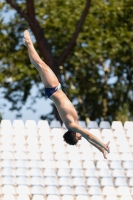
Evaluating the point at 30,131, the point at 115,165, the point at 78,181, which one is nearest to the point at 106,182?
the point at 78,181

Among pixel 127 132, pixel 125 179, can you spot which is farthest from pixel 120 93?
pixel 125 179

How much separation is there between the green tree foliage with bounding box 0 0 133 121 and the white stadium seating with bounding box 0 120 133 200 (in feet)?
28.0

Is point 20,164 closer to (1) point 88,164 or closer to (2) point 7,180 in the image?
(2) point 7,180

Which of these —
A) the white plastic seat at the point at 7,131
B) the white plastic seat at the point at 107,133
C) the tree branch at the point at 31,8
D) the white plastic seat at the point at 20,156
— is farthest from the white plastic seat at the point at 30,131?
the tree branch at the point at 31,8

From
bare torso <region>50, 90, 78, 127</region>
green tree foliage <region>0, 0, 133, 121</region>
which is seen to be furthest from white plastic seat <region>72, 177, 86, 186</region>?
green tree foliage <region>0, 0, 133, 121</region>

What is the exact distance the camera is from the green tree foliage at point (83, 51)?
A: 74.8 feet

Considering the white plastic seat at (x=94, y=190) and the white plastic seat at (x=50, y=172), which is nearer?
the white plastic seat at (x=94, y=190)

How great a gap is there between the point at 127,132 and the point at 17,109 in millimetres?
9743

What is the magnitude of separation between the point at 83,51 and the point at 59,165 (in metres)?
10.6

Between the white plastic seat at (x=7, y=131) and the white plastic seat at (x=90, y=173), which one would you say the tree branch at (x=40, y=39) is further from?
the white plastic seat at (x=90, y=173)

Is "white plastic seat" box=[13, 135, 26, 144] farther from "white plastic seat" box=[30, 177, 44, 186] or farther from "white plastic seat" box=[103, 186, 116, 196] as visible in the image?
"white plastic seat" box=[103, 186, 116, 196]

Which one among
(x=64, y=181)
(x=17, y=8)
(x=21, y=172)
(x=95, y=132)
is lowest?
(x=95, y=132)

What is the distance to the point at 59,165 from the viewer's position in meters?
13.0

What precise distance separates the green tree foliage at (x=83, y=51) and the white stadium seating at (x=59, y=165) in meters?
8.54
